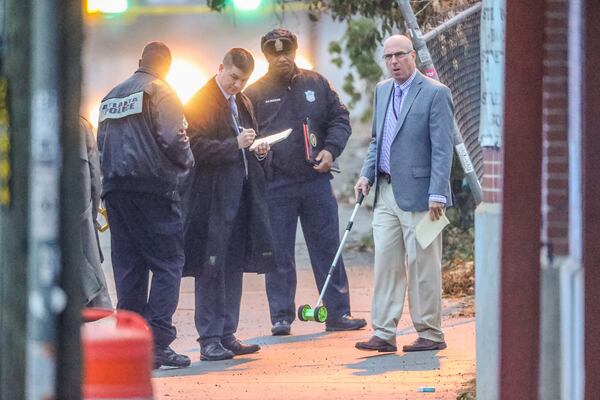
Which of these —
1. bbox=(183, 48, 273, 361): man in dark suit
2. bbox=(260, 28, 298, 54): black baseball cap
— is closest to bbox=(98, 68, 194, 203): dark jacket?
bbox=(183, 48, 273, 361): man in dark suit

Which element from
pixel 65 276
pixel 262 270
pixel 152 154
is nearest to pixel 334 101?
pixel 262 270

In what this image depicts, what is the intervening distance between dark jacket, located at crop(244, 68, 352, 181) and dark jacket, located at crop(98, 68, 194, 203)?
5.69 feet

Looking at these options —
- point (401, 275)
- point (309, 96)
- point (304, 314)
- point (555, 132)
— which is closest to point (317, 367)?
point (401, 275)

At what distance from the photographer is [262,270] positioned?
31.7ft

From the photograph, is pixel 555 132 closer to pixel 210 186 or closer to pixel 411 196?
pixel 411 196

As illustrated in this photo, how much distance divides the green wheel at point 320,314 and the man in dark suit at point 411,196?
2.14 ft

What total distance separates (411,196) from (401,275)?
1.77 feet

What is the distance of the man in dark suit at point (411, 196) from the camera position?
359 inches

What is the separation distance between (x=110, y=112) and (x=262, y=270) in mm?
1654

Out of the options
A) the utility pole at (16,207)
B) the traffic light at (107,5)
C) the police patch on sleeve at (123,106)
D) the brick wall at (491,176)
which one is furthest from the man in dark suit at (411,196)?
the utility pole at (16,207)

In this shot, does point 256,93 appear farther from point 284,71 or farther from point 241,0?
point 241,0

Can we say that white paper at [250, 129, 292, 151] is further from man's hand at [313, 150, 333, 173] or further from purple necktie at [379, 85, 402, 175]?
purple necktie at [379, 85, 402, 175]

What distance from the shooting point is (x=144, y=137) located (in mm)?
8695

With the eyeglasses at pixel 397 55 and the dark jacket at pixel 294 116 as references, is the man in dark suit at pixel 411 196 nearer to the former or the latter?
the eyeglasses at pixel 397 55
